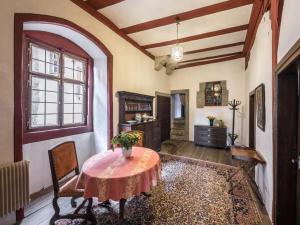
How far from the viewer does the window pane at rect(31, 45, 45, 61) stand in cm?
268

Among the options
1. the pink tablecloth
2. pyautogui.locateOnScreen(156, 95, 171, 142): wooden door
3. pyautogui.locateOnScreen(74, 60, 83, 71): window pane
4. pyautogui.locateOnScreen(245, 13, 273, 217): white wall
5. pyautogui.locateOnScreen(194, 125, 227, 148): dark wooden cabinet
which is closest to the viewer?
the pink tablecloth

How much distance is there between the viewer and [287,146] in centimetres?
176

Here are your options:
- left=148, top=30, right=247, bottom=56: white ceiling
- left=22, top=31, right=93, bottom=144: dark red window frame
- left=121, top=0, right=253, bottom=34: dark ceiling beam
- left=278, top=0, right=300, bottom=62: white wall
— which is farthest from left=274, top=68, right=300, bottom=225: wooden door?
left=22, top=31, right=93, bottom=144: dark red window frame

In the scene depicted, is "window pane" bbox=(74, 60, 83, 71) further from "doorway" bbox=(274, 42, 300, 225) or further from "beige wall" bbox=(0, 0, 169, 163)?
"doorway" bbox=(274, 42, 300, 225)

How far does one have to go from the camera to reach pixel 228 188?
2836mm

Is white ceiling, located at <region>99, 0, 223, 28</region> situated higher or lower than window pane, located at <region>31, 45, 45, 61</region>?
higher

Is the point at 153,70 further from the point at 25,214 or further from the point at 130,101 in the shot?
the point at 25,214

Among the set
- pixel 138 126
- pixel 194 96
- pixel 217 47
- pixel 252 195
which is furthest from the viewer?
pixel 194 96

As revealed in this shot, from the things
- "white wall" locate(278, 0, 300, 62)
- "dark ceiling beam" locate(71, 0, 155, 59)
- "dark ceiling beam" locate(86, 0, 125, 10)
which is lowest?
"white wall" locate(278, 0, 300, 62)

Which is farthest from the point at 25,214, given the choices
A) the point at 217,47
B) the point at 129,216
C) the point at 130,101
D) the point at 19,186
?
the point at 217,47

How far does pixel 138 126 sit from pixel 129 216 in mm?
2211

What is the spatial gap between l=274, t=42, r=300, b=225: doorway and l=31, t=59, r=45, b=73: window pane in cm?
348

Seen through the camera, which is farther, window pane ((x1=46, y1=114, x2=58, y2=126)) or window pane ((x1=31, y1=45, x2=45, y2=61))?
window pane ((x1=46, y1=114, x2=58, y2=126))

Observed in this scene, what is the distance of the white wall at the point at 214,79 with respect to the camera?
5.85 metres
